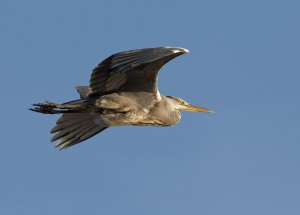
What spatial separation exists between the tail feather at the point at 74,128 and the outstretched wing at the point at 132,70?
5.43 feet

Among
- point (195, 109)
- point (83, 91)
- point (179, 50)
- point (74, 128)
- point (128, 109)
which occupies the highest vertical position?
point (179, 50)

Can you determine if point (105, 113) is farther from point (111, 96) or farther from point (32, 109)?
point (32, 109)

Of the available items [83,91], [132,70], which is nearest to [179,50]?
[132,70]

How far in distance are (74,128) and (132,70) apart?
2.64m

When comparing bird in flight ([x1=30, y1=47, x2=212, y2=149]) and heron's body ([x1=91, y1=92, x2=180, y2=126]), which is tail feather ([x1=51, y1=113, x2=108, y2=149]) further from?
heron's body ([x1=91, y1=92, x2=180, y2=126])

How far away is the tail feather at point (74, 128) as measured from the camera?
16.1 metres

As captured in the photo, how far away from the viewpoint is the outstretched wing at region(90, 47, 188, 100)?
12938mm

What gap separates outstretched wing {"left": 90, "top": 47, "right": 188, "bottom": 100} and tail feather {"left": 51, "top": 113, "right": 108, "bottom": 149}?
65.2 inches

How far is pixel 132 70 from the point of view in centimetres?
1405

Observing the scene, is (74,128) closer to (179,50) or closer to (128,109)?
(128,109)

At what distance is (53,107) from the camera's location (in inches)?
577

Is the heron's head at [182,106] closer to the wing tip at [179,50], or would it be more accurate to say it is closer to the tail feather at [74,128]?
the tail feather at [74,128]

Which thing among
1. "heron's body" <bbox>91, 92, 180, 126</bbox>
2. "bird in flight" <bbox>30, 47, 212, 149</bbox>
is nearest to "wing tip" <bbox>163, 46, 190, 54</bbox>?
"bird in flight" <bbox>30, 47, 212, 149</bbox>

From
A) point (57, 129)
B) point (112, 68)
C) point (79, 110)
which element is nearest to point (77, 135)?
point (57, 129)
